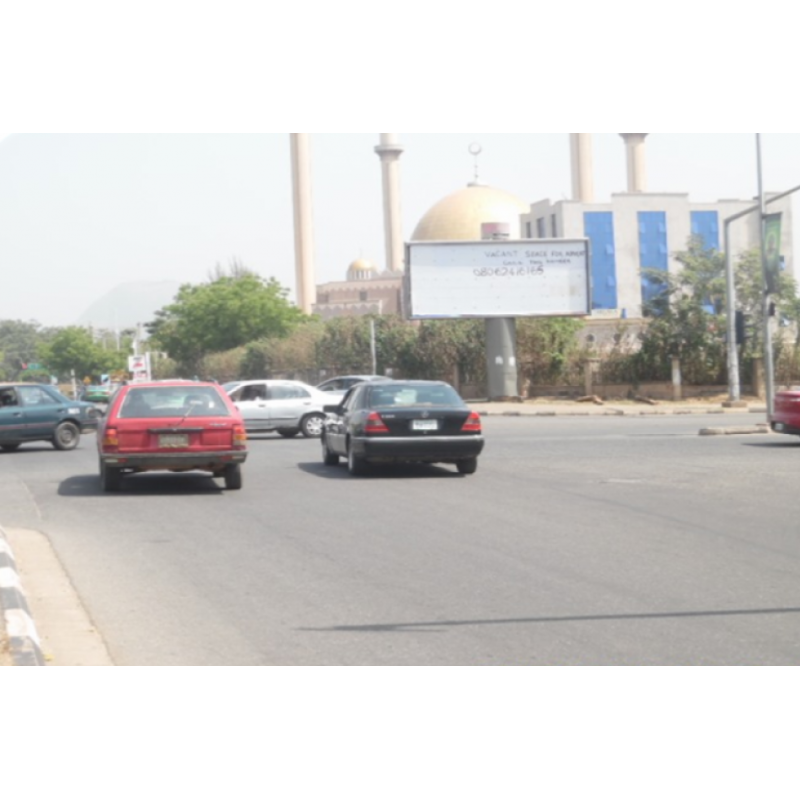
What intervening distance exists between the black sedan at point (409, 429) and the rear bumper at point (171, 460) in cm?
258

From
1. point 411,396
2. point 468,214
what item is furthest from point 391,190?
point 411,396

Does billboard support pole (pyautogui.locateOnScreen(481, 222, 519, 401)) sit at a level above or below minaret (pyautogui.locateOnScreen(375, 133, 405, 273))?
below

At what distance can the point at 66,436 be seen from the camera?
28.1 meters

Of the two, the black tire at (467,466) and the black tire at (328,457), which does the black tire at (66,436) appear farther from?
the black tire at (467,466)

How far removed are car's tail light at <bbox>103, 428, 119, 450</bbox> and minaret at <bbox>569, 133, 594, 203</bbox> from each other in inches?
3906

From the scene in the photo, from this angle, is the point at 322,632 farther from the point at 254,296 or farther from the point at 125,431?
the point at 254,296

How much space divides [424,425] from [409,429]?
228 millimetres

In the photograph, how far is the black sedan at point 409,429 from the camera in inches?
759

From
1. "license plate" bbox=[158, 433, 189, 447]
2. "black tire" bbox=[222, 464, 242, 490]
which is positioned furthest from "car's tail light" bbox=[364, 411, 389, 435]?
"license plate" bbox=[158, 433, 189, 447]

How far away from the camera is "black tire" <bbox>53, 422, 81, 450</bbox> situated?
2797 centimetres

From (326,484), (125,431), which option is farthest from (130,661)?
(326,484)

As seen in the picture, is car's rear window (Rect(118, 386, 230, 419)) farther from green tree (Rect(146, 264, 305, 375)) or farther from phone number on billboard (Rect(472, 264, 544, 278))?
green tree (Rect(146, 264, 305, 375))

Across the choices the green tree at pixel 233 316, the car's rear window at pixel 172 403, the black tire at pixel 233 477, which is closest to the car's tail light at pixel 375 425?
the black tire at pixel 233 477

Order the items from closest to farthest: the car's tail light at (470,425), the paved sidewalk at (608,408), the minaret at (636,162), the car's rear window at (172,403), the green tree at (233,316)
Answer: the car's rear window at (172,403) → the car's tail light at (470,425) → the paved sidewalk at (608,408) → the green tree at (233,316) → the minaret at (636,162)
